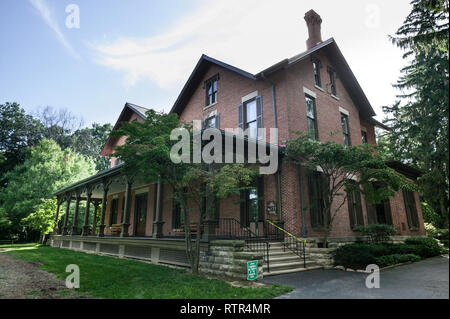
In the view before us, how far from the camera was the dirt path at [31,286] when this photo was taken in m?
5.64

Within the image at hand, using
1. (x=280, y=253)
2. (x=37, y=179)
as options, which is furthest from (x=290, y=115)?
(x=37, y=179)

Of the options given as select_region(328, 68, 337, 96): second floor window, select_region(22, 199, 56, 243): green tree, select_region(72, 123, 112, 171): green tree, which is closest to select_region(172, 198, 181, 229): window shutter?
select_region(328, 68, 337, 96): second floor window

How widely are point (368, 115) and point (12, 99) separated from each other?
43.4m

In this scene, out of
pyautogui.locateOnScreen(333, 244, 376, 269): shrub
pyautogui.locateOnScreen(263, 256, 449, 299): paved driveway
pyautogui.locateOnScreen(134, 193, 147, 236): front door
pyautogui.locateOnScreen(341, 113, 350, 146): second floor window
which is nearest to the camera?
pyautogui.locateOnScreen(263, 256, 449, 299): paved driveway

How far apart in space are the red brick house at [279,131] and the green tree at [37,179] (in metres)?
10.1

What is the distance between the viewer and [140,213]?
18094 millimetres

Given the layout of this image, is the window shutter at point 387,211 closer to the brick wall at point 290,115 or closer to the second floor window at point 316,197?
the brick wall at point 290,115

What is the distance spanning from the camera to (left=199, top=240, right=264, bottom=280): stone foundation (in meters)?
7.13

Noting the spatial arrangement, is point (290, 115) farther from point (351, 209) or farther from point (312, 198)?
point (351, 209)

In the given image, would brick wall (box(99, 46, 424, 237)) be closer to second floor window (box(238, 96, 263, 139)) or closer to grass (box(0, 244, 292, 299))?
second floor window (box(238, 96, 263, 139))

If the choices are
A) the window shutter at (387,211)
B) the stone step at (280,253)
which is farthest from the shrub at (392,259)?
the window shutter at (387,211)

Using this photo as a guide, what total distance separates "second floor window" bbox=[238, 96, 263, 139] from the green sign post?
660 cm

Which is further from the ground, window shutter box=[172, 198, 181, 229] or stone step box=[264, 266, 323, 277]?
window shutter box=[172, 198, 181, 229]
